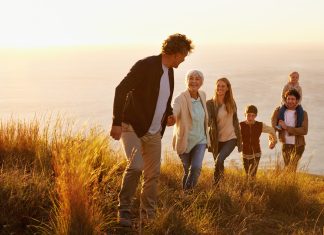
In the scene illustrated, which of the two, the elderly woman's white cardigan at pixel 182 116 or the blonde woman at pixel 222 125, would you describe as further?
the blonde woman at pixel 222 125

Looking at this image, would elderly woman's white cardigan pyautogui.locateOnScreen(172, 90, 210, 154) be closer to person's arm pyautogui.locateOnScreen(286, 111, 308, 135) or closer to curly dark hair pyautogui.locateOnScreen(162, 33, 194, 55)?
curly dark hair pyautogui.locateOnScreen(162, 33, 194, 55)

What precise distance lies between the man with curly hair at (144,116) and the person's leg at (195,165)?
1.31 m

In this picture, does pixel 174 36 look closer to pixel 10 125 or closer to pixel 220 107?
pixel 220 107

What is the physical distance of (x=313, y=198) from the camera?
6438mm

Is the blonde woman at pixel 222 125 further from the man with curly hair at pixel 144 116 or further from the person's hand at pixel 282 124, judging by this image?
the man with curly hair at pixel 144 116

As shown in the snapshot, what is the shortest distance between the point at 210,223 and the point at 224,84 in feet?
8.04

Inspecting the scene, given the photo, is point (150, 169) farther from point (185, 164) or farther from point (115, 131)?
point (185, 164)

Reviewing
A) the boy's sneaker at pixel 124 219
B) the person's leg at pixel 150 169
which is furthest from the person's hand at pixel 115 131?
the boy's sneaker at pixel 124 219

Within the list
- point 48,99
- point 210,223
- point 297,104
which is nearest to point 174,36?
point 210,223

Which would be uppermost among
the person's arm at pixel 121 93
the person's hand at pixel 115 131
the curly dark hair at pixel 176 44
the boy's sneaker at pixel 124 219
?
the curly dark hair at pixel 176 44

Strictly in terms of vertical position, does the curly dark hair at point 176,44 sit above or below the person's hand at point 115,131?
above

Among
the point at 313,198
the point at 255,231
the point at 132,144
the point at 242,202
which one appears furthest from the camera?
the point at 313,198

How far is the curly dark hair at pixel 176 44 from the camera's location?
4.38 m

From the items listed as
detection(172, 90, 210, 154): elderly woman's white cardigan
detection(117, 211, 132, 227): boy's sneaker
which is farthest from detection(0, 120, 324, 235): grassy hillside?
detection(172, 90, 210, 154): elderly woman's white cardigan
